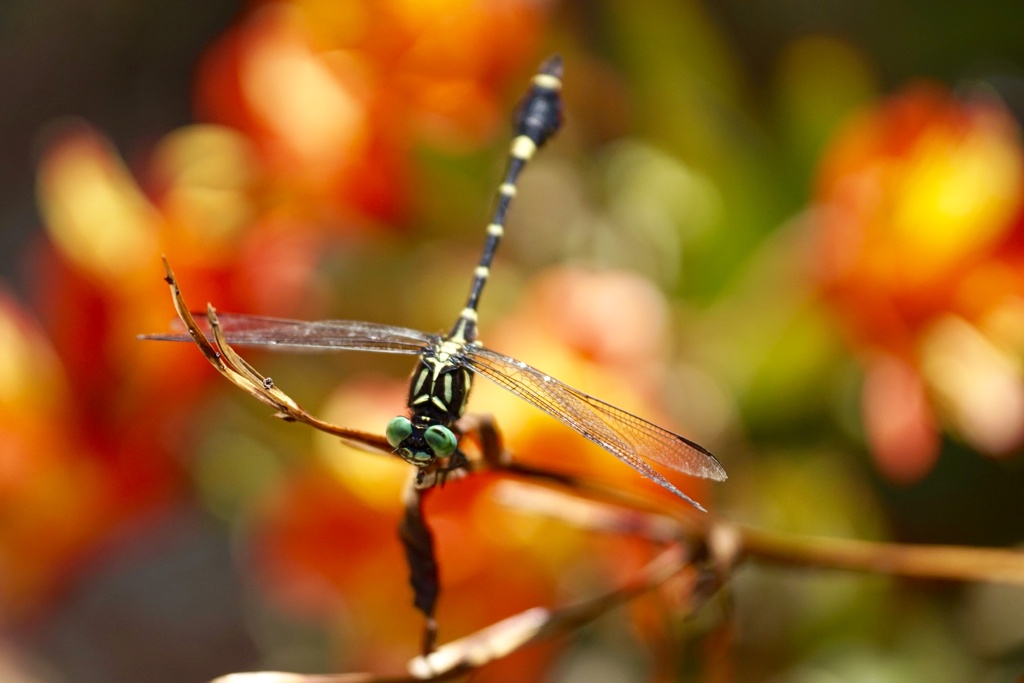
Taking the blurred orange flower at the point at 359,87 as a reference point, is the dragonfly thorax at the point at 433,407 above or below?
below

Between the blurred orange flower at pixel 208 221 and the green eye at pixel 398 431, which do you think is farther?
the blurred orange flower at pixel 208 221

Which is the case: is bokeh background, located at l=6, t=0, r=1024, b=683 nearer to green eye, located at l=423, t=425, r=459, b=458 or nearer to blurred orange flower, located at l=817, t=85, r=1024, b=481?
blurred orange flower, located at l=817, t=85, r=1024, b=481

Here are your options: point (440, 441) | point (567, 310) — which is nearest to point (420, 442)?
point (440, 441)


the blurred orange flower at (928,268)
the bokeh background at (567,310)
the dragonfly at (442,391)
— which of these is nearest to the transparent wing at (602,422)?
the dragonfly at (442,391)

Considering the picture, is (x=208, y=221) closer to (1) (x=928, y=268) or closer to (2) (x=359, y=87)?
(2) (x=359, y=87)

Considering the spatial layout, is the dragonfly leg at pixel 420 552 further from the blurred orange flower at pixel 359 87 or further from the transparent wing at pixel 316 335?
the blurred orange flower at pixel 359 87

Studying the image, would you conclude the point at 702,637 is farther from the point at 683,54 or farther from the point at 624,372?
the point at 683,54

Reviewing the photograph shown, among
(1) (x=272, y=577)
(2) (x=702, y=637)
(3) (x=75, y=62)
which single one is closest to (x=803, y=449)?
(2) (x=702, y=637)
